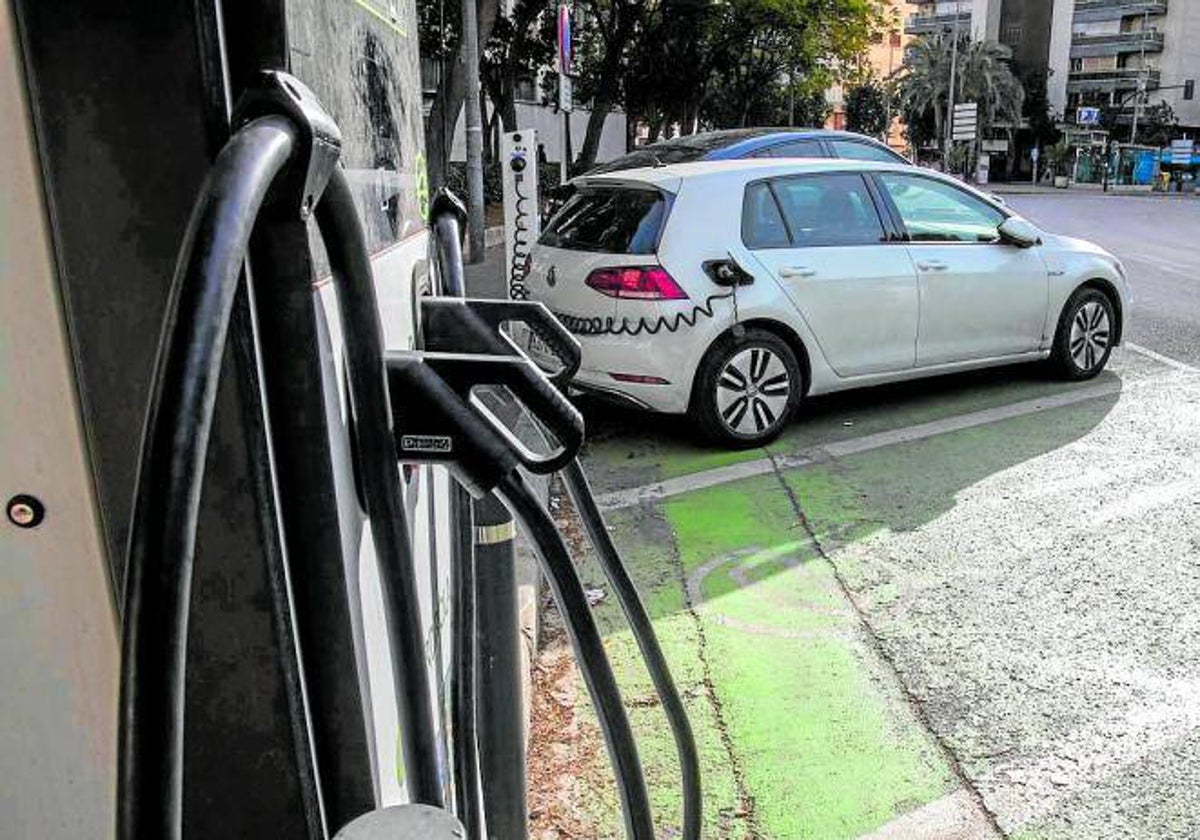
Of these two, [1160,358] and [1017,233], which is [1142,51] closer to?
[1160,358]

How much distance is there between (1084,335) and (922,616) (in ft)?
14.5

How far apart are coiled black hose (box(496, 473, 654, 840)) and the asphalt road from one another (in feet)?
27.3

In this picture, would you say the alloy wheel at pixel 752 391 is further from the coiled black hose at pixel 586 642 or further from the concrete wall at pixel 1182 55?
the concrete wall at pixel 1182 55

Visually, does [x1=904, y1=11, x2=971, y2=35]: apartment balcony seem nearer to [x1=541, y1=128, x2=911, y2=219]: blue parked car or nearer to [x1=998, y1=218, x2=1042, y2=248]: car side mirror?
[x1=541, y1=128, x2=911, y2=219]: blue parked car

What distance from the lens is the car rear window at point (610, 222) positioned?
20.5 ft

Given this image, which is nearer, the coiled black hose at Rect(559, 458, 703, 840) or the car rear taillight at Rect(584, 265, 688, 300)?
the coiled black hose at Rect(559, 458, 703, 840)

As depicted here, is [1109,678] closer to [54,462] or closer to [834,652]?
[834,652]

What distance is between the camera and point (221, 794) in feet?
3.45

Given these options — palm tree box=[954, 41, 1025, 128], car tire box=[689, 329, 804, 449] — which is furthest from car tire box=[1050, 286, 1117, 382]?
palm tree box=[954, 41, 1025, 128]

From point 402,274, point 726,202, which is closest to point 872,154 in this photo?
point 726,202

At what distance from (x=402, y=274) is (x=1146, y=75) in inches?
3555

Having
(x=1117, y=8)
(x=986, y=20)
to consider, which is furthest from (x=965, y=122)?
(x=1117, y=8)

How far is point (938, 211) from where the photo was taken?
7113 mm

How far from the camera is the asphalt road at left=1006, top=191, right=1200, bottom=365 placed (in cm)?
974
